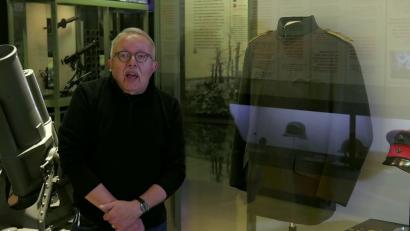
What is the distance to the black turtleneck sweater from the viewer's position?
5.89ft

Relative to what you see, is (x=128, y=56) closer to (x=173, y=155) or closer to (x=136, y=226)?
(x=173, y=155)

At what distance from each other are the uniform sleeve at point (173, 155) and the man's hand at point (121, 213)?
14 centimetres

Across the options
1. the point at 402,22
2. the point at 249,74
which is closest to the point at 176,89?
the point at 249,74

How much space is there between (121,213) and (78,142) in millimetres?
285

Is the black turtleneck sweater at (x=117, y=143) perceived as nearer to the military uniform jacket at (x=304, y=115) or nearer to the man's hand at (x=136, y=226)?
the man's hand at (x=136, y=226)

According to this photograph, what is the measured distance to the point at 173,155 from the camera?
1.90 metres

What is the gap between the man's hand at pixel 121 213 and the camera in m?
1.77

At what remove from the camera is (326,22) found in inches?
97.4

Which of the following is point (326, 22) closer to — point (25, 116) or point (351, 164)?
point (351, 164)

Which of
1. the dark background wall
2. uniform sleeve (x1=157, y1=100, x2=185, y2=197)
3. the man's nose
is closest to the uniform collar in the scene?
uniform sleeve (x1=157, y1=100, x2=185, y2=197)

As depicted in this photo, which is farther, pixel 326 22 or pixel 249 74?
pixel 249 74

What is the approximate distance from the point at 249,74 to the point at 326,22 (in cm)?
46

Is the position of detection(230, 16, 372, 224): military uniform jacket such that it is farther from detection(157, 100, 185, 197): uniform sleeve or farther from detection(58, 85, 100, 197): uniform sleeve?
detection(58, 85, 100, 197): uniform sleeve

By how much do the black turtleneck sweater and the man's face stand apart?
31 mm
